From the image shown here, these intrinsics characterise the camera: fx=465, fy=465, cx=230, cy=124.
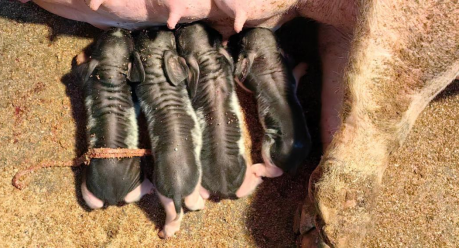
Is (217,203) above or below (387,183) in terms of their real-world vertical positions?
below

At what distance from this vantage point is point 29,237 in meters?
2.94

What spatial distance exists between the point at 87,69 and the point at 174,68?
54 cm

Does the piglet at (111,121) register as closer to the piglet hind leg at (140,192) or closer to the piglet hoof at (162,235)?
the piglet hind leg at (140,192)

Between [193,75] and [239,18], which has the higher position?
[239,18]

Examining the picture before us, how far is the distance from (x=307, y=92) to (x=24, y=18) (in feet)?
6.62

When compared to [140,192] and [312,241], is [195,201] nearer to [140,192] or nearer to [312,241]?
[140,192]

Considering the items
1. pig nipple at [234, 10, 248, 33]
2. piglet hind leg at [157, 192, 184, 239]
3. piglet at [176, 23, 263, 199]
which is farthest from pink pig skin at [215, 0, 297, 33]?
piglet hind leg at [157, 192, 184, 239]

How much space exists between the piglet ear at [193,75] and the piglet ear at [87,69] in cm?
59

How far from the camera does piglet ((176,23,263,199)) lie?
2904 millimetres

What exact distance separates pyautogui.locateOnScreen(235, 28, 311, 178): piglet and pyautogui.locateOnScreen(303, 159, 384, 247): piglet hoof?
0.49 m

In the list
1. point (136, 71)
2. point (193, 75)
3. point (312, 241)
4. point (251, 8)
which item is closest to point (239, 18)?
point (251, 8)

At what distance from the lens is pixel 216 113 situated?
2990mm

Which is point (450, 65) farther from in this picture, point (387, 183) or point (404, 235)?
point (404, 235)

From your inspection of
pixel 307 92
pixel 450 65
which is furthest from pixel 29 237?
pixel 450 65
